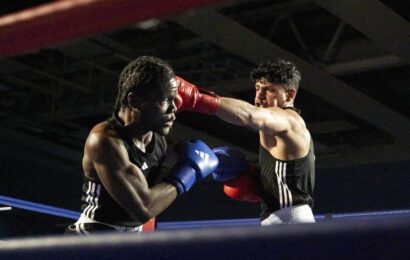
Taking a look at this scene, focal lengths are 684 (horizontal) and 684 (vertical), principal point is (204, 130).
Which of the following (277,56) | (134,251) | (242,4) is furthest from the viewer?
(277,56)

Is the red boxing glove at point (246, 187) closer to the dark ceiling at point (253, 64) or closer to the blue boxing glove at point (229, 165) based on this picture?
the blue boxing glove at point (229, 165)

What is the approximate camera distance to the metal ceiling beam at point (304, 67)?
452 cm

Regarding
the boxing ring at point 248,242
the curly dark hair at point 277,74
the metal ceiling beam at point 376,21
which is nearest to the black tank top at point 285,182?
the curly dark hair at point 277,74

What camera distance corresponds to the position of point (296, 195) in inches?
90.3

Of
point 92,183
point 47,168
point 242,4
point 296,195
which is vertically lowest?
point 92,183

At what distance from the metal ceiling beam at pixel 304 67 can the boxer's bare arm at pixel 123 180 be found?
2332 millimetres

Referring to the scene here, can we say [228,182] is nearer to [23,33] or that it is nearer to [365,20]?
[23,33]

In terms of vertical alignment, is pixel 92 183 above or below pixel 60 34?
above

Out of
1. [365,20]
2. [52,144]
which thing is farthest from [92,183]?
[52,144]

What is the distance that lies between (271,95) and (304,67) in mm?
2694

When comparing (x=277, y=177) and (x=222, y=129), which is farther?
(x=222, y=129)

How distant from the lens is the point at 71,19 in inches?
31.6

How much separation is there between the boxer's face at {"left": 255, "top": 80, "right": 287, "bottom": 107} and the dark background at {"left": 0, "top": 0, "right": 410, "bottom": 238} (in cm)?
187

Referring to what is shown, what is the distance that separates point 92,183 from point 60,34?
948 mm
